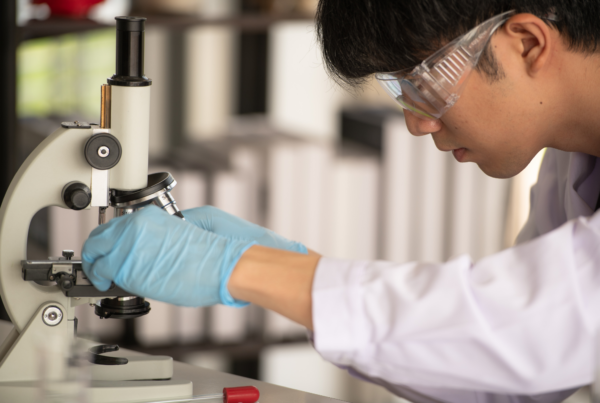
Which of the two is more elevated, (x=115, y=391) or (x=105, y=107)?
(x=105, y=107)

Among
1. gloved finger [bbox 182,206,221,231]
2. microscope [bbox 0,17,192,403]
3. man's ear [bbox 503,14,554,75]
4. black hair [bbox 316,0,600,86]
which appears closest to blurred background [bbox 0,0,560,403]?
gloved finger [bbox 182,206,221,231]

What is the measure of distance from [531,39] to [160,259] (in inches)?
24.3

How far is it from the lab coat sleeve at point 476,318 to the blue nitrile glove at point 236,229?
0.28m

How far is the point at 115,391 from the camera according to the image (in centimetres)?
97

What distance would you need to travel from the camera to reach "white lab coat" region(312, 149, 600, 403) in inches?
32.2

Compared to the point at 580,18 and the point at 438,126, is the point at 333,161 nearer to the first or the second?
the point at 438,126

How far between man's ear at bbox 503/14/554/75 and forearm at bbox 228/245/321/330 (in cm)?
43

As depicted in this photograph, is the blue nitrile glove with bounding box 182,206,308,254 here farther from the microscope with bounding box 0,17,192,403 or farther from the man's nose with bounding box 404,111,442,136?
the man's nose with bounding box 404,111,442,136

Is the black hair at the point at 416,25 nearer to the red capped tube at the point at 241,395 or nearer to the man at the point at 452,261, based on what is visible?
the man at the point at 452,261

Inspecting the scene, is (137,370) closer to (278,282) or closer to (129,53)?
(278,282)

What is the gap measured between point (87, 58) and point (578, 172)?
1.62 metres

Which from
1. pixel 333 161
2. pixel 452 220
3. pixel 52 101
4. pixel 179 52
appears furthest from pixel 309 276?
pixel 52 101

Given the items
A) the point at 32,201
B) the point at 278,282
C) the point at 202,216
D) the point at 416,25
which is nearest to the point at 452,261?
the point at 278,282

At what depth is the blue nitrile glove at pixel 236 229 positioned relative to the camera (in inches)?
44.8
